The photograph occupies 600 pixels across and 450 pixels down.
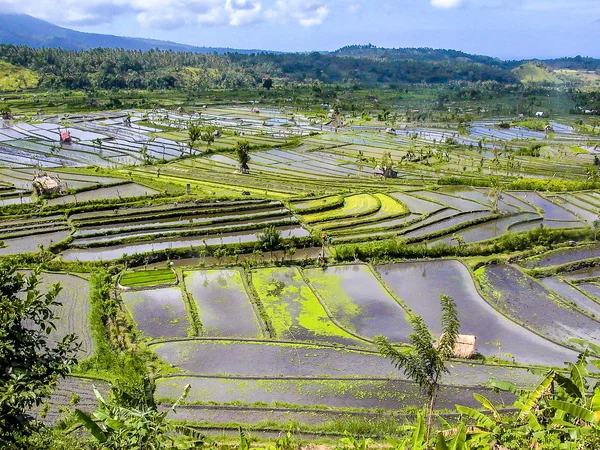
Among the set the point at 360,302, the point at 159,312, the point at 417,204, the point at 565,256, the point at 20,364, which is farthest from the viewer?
the point at 417,204

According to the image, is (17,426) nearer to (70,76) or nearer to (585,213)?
(585,213)

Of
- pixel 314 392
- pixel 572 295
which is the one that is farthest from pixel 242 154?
pixel 314 392

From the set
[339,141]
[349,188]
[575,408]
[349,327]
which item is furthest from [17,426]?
[339,141]

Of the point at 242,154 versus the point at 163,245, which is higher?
the point at 242,154

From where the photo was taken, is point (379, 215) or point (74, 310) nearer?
point (74, 310)

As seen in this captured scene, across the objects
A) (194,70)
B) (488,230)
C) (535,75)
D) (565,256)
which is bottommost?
(565,256)

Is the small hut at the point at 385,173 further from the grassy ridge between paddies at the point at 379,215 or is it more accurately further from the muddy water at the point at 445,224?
the muddy water at the point at 445,224

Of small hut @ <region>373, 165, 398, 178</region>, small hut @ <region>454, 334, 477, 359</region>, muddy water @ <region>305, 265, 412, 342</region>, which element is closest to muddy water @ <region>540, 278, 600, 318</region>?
small hut @ <region>454, 334, 477, 359</region>

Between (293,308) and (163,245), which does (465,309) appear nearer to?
(293,308)
